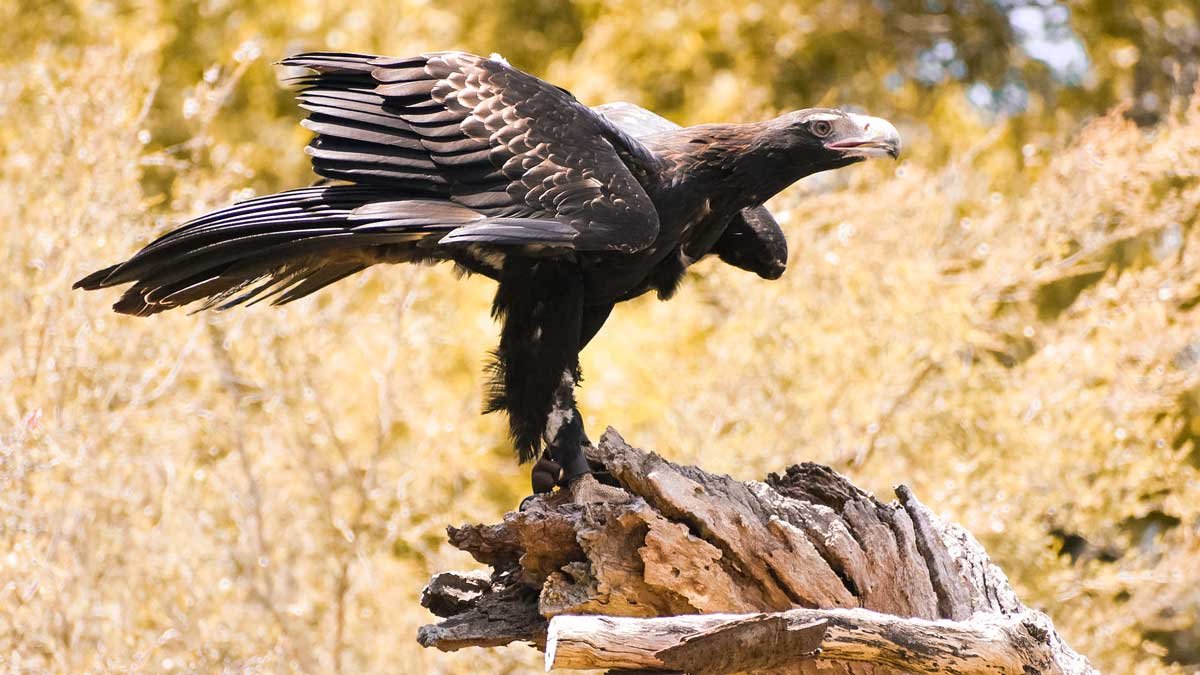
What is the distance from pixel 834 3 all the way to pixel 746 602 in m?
8.20

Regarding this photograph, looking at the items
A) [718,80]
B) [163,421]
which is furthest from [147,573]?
[718,80]

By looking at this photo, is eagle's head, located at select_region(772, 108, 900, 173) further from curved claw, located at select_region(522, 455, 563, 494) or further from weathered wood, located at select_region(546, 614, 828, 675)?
weathered wood, located at select_region(546, 614, 828, 675)

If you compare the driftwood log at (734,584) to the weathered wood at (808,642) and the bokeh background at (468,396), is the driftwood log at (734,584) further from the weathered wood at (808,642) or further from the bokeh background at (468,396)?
the bokeh background at (468,396)

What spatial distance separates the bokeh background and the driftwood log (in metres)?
2.69

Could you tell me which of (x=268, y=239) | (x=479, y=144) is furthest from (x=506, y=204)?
(x=268, y=239)

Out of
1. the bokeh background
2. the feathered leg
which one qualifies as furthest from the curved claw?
the bokeh background

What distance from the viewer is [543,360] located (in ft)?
14.3

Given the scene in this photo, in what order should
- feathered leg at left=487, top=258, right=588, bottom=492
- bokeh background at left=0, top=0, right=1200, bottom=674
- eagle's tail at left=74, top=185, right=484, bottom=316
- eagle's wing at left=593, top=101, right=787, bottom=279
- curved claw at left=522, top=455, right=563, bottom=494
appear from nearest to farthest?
eagle's tail at left=74, top=185, right=484, bottom=316 → feathered leg at left=487, top=258, right=588, bottom=492 → curved claw at left=522, top=455, right=563, bottom=494 → eagle's wing at left=593, top=101, right=787, bottom=279 → bokeh background at left=0, top=0, right=1200, bottom=674

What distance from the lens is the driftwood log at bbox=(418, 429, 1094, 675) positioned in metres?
3.59

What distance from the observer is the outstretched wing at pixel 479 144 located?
4.07m

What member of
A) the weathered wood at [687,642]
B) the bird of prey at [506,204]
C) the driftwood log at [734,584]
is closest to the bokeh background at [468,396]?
the bird of prey at [506,204]

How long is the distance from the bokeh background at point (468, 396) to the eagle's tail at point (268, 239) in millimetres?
1922

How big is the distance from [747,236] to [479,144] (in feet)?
4.08

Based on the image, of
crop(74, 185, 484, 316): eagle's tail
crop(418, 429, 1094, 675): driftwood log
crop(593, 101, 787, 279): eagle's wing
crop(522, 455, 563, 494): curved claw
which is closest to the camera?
crop(418, 429, 1094, 675): driftwood log
